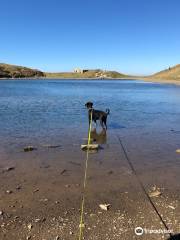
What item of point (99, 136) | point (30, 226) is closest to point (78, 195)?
point (30, 226)

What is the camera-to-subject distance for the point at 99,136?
17672 mm

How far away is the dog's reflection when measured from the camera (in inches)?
642

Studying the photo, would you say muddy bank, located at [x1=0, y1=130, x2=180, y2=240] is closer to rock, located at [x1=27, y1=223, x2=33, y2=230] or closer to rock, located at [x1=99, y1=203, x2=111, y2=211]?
rock, located at [x1=27, y1=223, x2=33, y2=230]

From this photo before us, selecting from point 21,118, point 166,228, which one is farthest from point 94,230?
point 21,118

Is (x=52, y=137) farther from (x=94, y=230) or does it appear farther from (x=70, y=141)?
(x=94, y=230)

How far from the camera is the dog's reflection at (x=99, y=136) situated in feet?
53.5

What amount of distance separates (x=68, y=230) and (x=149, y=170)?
17.0 feet

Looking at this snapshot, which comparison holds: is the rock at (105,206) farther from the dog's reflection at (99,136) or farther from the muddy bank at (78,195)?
the dog's reflection at (99,136)

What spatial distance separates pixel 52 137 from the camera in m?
17.0

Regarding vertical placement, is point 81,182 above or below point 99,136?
above
